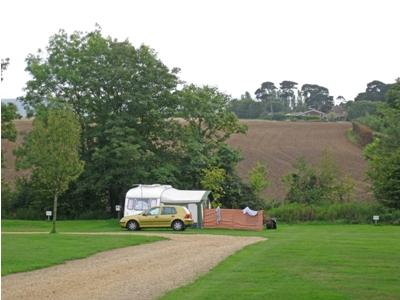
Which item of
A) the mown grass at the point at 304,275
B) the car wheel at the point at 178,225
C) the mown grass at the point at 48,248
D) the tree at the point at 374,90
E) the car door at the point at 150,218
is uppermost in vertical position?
the tree at the point at 374,90

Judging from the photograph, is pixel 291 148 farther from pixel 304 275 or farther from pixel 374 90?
pixel 374 90

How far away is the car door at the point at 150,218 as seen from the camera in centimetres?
3503

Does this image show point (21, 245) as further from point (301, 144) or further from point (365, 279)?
point (301, 144)

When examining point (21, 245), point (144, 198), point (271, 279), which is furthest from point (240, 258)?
point (144, 198)

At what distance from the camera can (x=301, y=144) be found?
80.7 m

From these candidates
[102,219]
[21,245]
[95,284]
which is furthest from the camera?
[102,219]

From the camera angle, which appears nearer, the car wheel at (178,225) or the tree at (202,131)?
the car wheel at (178,225)

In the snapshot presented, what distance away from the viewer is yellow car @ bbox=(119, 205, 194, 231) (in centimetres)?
3444

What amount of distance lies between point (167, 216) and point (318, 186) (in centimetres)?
1809

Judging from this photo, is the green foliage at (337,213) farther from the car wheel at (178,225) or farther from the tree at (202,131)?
the car wheel at (178,225)

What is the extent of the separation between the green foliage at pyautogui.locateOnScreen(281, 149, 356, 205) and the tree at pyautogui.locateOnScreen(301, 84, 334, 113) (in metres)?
145

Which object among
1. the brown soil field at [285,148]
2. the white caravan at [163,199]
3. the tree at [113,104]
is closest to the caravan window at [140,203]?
the white caravan at [163,199]

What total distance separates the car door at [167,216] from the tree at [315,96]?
16193 centimetres

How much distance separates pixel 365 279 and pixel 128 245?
11967 mm
